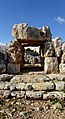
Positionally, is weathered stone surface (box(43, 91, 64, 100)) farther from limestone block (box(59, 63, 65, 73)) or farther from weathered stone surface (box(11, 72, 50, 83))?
limestone block (box(59, 63, 65, 73))

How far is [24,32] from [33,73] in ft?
7.23

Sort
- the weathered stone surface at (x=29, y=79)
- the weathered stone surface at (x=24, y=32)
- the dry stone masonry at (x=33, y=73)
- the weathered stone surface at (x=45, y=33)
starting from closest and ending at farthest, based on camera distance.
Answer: the dry stone masonry at (x=33, y=73) → the weathered stone surface at (x=29, y=79) → the weathered stone surface at (x=24, y=32) → the weathered stone surface at (x=45, y=33)

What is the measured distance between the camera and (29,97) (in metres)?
7.24

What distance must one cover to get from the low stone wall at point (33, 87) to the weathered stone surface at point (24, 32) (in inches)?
88.0

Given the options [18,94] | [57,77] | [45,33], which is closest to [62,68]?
[57,77]

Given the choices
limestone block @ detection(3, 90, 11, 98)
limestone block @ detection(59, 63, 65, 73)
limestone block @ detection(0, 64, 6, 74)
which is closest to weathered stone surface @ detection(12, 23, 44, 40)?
limestone block @ detection(0, 64, 6, 74)

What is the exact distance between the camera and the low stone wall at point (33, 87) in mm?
7219

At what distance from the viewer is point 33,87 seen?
770 centimetres

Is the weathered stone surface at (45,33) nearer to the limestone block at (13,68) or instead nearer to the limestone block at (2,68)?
the limestone block at (13,68)

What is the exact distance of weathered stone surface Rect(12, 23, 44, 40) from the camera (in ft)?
31.6

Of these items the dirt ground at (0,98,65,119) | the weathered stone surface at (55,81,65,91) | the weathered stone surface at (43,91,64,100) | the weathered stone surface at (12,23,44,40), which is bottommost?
the dirt ground at (0,98,65,119)

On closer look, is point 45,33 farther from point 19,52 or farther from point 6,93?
point 6,93

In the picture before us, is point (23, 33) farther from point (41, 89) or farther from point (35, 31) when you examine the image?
point (41, 89)

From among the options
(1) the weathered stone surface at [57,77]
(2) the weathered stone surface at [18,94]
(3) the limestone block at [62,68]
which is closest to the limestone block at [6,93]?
(2) the weathered stone surface at [18,94]
